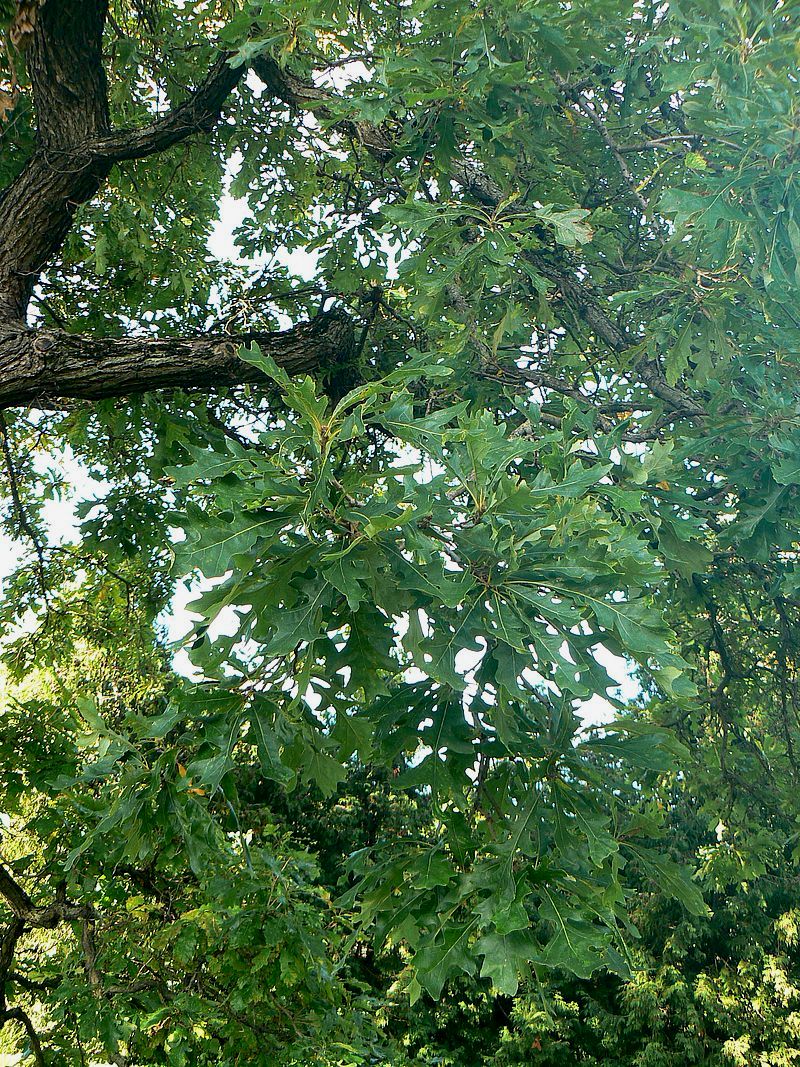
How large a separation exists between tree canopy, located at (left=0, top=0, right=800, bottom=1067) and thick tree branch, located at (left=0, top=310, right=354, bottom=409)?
0.02 meters

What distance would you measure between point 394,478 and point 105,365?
7.08 feet

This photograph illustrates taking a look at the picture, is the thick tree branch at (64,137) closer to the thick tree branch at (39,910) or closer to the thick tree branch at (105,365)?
the thick tree branch at (105,365)

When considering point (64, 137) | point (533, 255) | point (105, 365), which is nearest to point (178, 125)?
point (64, 137)

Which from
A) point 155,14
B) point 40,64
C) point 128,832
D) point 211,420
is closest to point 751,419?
point 128,832

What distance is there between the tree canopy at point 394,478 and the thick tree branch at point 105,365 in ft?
0.06

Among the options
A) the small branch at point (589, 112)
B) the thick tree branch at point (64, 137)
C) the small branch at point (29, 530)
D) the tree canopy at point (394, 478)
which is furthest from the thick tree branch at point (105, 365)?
the small branch at point (589, 112)

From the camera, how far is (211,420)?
18.1 feet

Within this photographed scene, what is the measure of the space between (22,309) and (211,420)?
123 centimetres

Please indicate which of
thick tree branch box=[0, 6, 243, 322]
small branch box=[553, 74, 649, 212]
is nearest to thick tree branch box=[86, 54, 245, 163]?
thick tree branch box=[0, 6, 243, 322]

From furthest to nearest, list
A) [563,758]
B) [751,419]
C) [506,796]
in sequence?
[751,419]
[506,796]
[563,758]

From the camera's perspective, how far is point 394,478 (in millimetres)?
2492

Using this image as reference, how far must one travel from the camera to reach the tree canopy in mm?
2215

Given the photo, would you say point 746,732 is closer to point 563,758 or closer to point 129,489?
point 563,758

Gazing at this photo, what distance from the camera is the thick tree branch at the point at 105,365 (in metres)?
4.07
